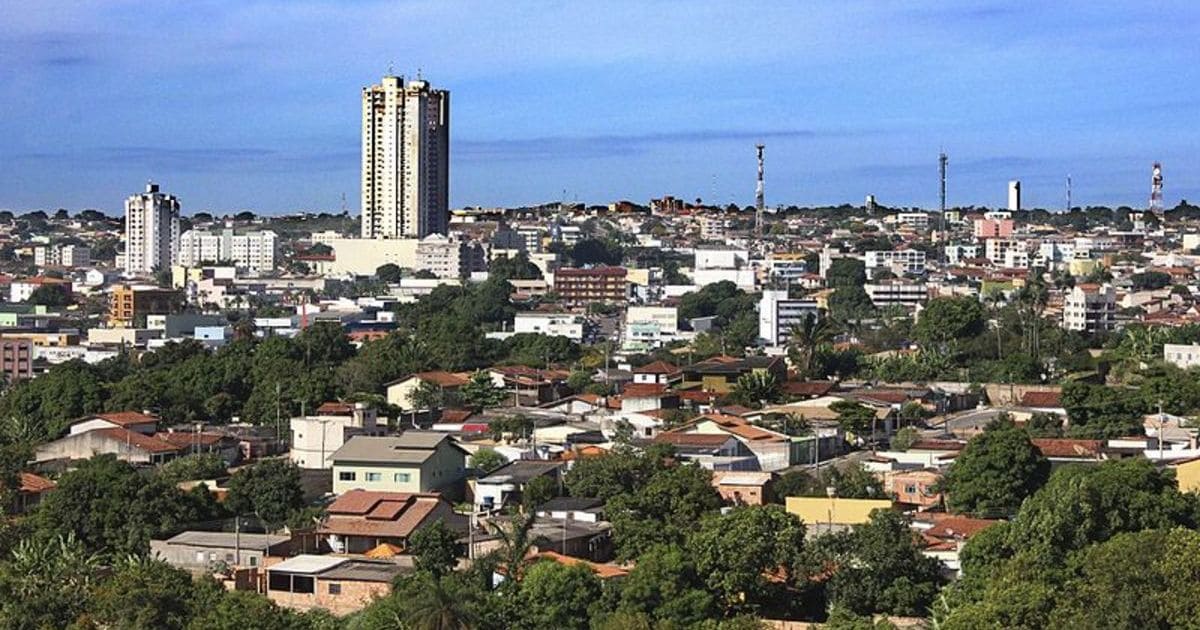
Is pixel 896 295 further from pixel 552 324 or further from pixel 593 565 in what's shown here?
pixel 593 565

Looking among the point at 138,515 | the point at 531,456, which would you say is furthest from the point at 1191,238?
the point at 138,515

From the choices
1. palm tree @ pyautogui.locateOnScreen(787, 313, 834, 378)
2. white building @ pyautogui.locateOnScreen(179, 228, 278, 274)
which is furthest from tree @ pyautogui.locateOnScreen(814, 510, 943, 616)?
white building @ pyautogui.locateOnScreen(179, 228, 278, 274)

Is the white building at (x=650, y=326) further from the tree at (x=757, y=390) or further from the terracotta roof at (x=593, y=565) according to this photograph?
the terracotta roof at (x=593, y=565)

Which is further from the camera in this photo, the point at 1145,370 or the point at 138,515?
the point at 1145,370

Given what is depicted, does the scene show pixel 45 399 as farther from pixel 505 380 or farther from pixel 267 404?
pixel 505 380

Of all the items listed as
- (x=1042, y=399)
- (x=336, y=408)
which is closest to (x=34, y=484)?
(x=336, y=408)

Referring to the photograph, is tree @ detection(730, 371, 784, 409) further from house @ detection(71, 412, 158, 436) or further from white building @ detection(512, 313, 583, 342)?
white building @ detection(512, 313, 583, 342)
